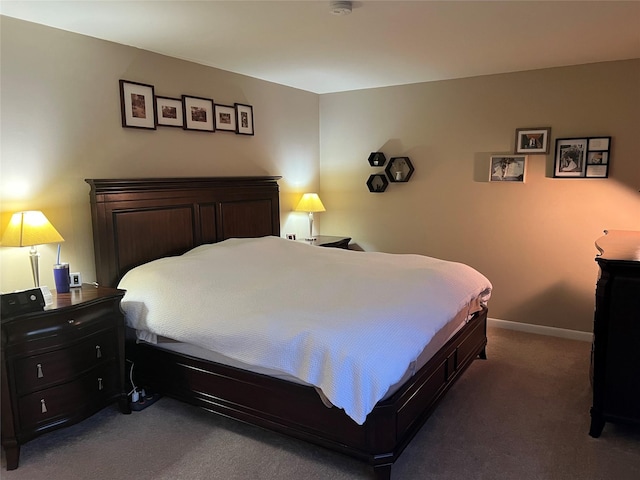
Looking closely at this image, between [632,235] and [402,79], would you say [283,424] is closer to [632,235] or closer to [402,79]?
[632,235]

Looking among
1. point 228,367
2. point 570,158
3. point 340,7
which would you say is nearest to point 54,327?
point 228,367

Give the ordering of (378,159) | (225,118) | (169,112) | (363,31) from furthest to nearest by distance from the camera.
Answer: (378,159), (225,118), (169,112), (363,31)

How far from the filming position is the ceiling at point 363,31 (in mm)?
2529

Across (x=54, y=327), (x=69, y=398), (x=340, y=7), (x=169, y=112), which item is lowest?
(x=69, y=398)

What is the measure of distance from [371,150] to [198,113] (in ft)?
6.39

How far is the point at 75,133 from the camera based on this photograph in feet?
9.89

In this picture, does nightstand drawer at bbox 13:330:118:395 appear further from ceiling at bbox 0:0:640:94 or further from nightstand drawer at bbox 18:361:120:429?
ceiling at bbox 0:0:640:94

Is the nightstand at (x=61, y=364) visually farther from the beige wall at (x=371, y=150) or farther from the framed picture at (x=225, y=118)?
the framed picture at (x=225, y=118)

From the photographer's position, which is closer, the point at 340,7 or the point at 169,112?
the point at 340,7

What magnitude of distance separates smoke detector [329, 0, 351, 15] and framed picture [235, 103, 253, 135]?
182cm

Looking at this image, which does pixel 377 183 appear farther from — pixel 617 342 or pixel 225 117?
pixel 617 342

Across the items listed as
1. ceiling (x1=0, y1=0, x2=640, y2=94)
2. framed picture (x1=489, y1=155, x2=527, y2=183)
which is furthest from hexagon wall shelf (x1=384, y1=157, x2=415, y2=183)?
ceiling (x1=0, y1=0, x2=640, y2=94)

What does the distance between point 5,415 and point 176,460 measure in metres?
0.87

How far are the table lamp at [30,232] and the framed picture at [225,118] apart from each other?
173cm
